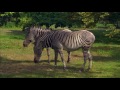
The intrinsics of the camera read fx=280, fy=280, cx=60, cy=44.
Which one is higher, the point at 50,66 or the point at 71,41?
the point at 71,41

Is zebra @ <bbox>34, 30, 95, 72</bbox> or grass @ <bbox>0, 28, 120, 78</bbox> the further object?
zebra @ <bbox>34, 30, 95, 72</bbox>

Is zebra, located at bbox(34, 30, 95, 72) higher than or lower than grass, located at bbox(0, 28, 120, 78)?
higher

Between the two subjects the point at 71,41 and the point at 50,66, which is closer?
the point at 71,41

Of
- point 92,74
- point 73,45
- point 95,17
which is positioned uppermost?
point 95,17

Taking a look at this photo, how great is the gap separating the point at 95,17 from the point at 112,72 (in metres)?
7.02

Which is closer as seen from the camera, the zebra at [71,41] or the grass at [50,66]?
the grass at [50,66]

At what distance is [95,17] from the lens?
1836 cm

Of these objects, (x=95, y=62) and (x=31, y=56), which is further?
(x=31, y=56)

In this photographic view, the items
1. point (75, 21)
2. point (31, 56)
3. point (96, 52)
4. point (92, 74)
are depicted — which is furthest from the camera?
point (75, 21)

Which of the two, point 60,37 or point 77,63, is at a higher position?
point 60,37

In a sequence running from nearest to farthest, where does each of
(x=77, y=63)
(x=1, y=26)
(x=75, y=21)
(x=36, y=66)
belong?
1. (x=36, y=66)
2. (x=77, y=63)
3. (x=75, y=21)
4. (x=1, y=26)

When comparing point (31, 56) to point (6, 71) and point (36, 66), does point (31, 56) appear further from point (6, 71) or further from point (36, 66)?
point (6, 71)

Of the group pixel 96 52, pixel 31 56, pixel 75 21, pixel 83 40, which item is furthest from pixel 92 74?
pixel 75 21

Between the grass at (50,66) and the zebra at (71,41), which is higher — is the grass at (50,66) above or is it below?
below
